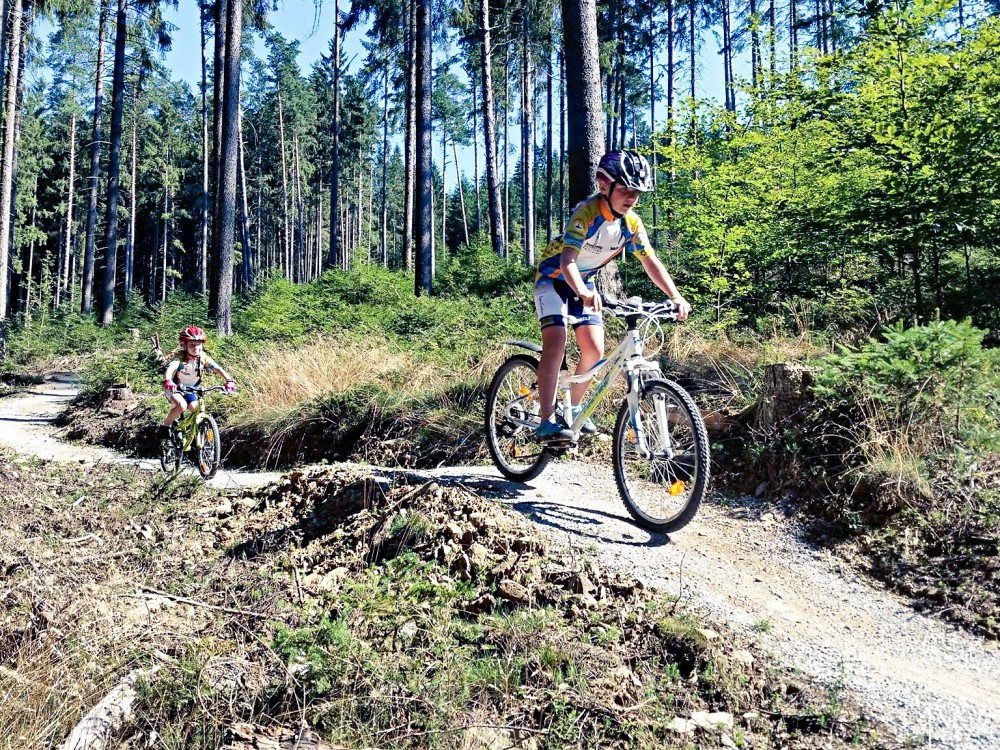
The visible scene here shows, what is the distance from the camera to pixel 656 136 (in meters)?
9.26

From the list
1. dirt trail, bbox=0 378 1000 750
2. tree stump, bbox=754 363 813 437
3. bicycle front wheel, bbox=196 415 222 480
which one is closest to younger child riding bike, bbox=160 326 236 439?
bicycle front wheel, bbox=196 415 222 480

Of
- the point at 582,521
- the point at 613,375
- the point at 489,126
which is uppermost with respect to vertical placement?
the point at 489,126

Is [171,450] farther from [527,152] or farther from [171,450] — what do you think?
[527,152]

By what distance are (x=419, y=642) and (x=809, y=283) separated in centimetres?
764

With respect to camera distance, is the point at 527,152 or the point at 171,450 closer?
the point at 171,450

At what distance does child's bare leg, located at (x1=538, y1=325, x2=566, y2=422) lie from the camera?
4820 mm

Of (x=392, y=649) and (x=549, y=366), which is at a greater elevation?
(x=549, y=366)

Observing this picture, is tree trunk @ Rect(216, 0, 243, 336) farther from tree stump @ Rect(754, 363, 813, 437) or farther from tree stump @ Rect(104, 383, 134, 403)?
tree stump @ Rect(754, 363, 813, 437)

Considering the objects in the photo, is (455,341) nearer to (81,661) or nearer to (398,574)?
(398,574)

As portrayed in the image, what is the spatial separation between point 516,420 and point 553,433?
2.07 feet

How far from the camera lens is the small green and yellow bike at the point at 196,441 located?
26.5 ft

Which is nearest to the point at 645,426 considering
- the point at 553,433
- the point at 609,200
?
Answer: the point at 553,433

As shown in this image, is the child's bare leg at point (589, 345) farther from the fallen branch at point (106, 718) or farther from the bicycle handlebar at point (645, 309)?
the fallen branch at point (106, 718)

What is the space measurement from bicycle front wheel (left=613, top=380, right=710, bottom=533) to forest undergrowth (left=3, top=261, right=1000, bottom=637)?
108 cm
